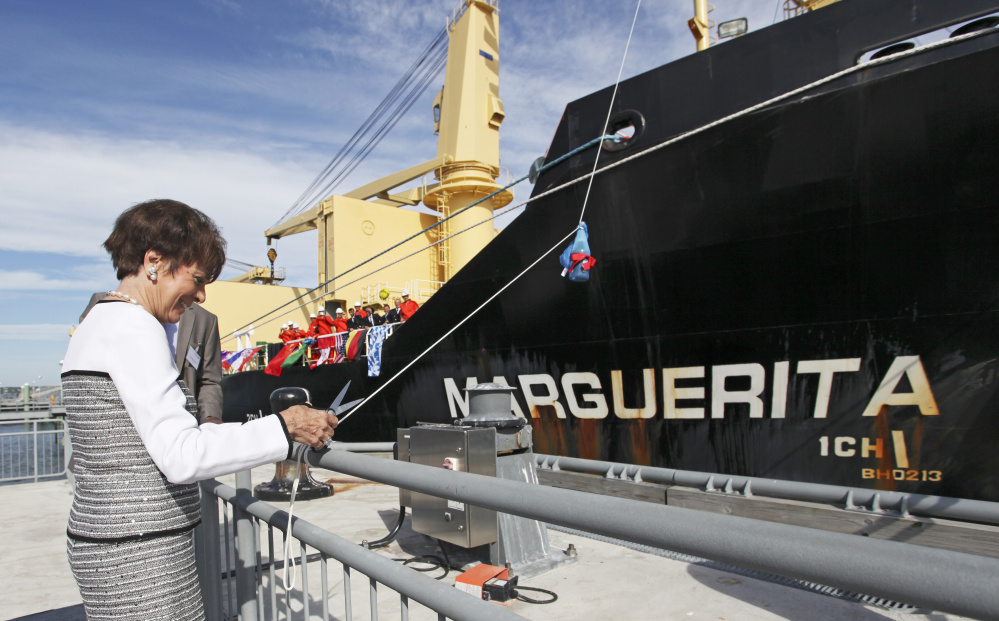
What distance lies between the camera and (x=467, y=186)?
1333 cm

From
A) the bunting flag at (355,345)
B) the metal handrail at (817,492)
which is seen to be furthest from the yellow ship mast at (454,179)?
the metal handrail at (817,492)

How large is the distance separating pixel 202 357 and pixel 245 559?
1.58 meters

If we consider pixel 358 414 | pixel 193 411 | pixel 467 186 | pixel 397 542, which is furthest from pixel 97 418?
pixel 467 186

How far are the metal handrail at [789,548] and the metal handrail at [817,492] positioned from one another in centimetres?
306

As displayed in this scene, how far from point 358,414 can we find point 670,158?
20.3ft

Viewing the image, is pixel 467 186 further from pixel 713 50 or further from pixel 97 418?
pixel 97 418

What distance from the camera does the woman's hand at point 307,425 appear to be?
1515 mm

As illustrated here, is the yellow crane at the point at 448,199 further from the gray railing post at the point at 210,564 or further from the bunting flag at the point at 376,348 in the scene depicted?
the gray railing post at the point at 210,564

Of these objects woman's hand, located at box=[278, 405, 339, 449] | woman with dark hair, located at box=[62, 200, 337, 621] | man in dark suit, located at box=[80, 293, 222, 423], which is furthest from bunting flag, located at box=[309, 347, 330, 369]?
woman's hand, located at box=[278, 405, 339, 449]

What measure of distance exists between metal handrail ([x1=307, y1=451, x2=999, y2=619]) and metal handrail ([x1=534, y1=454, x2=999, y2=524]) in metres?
3.06

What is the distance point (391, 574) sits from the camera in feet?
4.95

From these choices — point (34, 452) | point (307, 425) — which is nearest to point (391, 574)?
point (307, 425)

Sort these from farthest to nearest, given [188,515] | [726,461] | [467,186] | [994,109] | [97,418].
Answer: [467,186] → [726,461] → [994,109] → [188,515] → [97,418]

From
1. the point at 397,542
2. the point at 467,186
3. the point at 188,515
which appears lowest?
the point at 397,542
